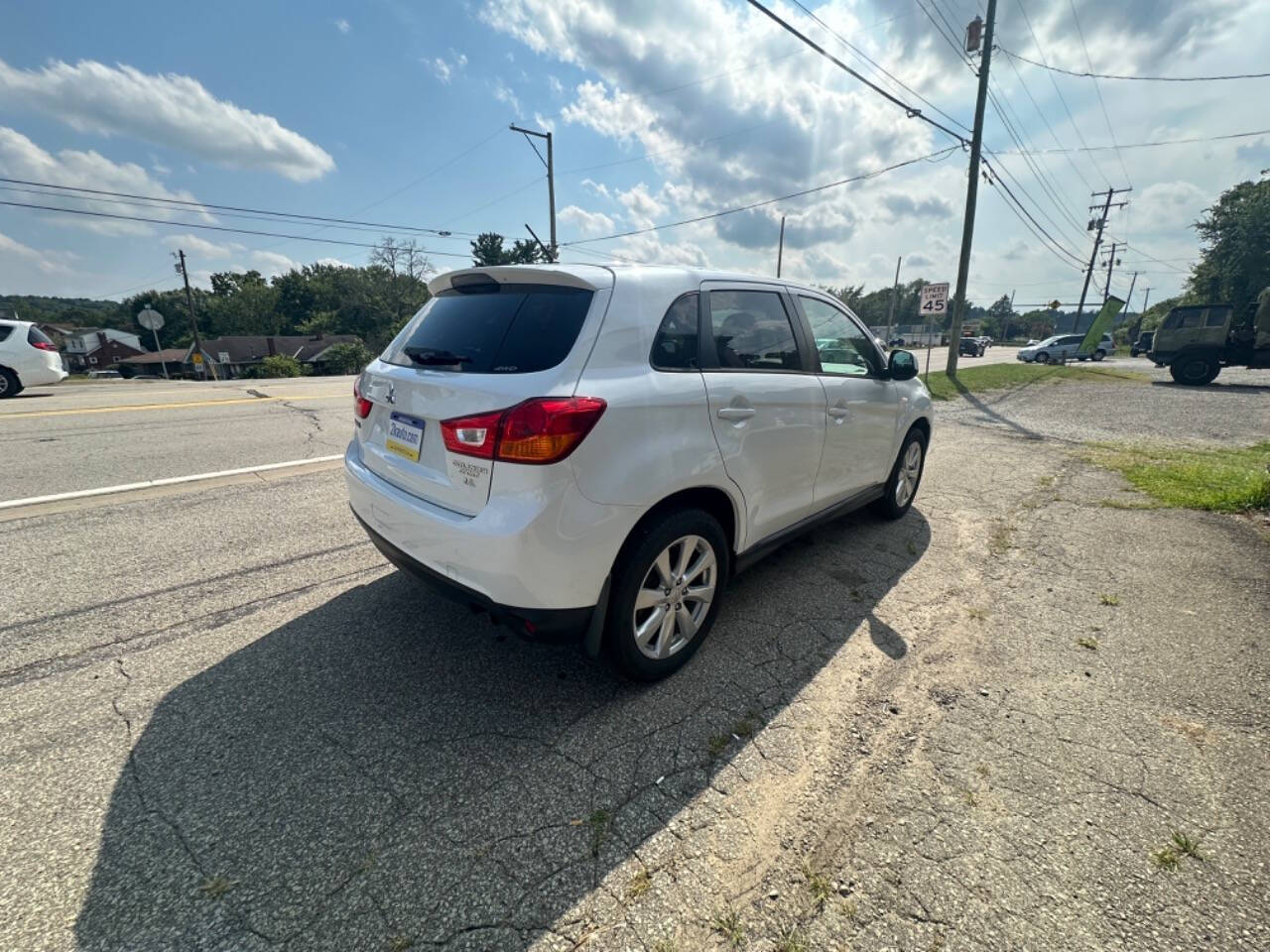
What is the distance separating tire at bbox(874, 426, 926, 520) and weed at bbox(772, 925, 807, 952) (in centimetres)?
331

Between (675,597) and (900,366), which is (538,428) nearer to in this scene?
(675,597)

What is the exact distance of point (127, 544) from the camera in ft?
11.8

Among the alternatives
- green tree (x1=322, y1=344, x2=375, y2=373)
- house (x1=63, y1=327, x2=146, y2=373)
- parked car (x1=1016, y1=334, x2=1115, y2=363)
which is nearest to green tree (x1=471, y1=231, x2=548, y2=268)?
green tree (x1=322, y1=344, x2=375, y2=373)

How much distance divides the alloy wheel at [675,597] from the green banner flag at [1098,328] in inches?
1545

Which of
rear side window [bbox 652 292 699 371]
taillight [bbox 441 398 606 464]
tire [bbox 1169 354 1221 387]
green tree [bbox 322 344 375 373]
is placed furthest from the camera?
green tree [bbox 322 344 375 373]

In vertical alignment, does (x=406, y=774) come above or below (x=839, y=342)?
below

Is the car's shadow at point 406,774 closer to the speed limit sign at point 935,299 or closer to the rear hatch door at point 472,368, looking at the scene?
the rear hatch door at point 472,368

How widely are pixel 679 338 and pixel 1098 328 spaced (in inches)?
1586

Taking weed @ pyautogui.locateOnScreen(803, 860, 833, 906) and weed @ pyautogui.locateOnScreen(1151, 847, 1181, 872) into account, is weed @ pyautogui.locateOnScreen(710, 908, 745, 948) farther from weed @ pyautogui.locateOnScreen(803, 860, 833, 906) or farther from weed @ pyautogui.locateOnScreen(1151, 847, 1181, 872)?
weed @ pyautogui.locateOnScreen(1151, 847, 1181, 872)

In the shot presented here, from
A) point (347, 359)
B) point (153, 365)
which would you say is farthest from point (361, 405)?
point (153, 365)

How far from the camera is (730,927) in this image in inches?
59.4

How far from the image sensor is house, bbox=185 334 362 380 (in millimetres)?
58469

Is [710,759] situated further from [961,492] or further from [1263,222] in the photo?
[1263,222]

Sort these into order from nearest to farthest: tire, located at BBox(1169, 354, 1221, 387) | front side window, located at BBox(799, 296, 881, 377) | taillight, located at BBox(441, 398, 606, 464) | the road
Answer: taillight, located at BBox(441, 398, 606, 464)
front side window, located at BBox(799, 296, 881, 377)
the road
tire, located at BBox(1169, 354, 1221, 387)
